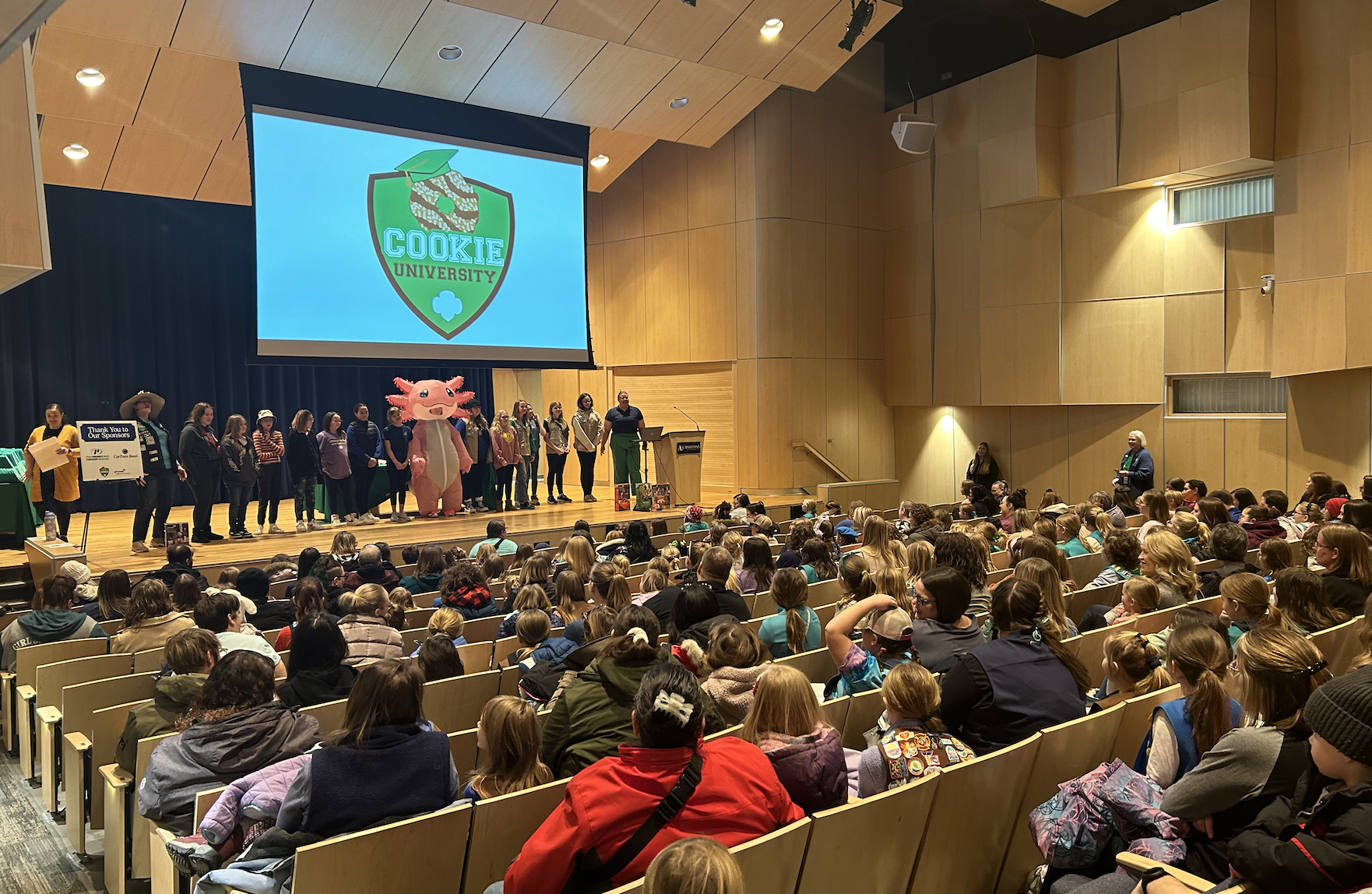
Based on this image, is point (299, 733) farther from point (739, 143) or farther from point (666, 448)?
point (739, 143)

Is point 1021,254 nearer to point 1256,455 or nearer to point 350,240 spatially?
point 1256,455

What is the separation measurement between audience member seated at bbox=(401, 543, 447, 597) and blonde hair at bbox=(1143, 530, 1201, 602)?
393 centimetres

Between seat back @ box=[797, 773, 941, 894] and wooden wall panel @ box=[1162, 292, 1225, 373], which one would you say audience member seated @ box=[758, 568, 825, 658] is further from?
wooden wall panel @ box=[1162, 292, 1225, 373]

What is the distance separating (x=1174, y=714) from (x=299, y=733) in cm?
236

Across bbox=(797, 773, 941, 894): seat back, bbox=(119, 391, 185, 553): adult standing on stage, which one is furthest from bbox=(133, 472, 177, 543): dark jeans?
bbox=(797, 773, 941, 894): seat back

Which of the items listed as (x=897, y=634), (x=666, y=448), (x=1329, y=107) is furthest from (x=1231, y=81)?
(x=897, y=634)

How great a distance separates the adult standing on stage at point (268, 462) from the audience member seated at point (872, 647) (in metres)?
7.28

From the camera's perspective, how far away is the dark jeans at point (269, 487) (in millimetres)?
9461

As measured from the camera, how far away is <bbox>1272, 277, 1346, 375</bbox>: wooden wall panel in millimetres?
9156

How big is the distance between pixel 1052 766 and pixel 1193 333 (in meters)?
9.61

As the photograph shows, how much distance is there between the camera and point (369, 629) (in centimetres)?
417

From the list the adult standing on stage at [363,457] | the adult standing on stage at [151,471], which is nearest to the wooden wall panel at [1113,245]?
the adult standing on stage at [363,457]

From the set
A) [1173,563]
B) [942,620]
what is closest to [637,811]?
[942,620]

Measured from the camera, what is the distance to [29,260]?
4.26 metres
